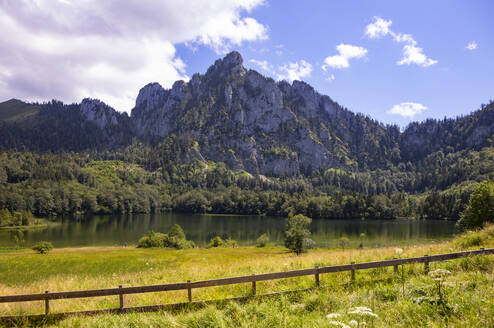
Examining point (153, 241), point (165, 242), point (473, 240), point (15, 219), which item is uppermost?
point (473, 240)

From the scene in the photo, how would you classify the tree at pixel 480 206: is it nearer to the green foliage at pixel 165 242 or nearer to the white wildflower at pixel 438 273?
the white wildflower at pixel 438 273

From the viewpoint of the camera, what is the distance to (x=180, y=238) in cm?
7688

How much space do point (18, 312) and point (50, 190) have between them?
227754mm

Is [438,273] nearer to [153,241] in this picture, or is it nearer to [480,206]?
[480,206]

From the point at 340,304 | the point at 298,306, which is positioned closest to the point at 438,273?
the point at 340,304

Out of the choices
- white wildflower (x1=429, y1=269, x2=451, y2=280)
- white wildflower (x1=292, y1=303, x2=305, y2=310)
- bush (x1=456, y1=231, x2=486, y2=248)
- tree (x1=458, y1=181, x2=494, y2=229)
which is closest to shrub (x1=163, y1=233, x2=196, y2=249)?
tree (x1=458, y1=181, x2=494, y2=229)

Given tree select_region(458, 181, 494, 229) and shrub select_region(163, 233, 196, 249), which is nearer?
tree select_region(458, 181, 494, 229)

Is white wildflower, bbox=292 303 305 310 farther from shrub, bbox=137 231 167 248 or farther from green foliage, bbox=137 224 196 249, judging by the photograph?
shrub, bbox=137 231 167 248

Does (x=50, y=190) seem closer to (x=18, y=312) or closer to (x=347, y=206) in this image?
(x=347, y=206)

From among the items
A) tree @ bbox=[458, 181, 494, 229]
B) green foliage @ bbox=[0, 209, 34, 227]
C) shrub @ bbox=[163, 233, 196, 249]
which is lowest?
green foliage @ bbox=[0, 209, 34, 227]

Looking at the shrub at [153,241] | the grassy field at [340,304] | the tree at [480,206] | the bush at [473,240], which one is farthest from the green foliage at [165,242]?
the bush at [473,240]

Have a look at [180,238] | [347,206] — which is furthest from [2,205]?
[347,206]

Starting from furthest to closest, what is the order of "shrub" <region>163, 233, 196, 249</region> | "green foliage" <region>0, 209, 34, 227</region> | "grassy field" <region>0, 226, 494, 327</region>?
"green foliage" <region>0, 209, 34, 227</region>, "shrub" <region>163, 233, 196, 249</region>, "grassy field" <region>0, 226, 494, 327</region>

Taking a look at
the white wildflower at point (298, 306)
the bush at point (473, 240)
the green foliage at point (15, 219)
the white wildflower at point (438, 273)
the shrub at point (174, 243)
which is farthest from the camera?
the green foliage at point (15, 219)
